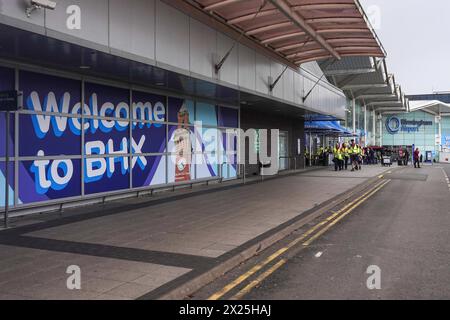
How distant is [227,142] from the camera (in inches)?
765

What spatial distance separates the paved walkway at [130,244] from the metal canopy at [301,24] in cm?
525

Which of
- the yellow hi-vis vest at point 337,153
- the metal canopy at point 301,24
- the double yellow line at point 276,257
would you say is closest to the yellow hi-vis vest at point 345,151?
the yellow hi-vis vest at point 337,153

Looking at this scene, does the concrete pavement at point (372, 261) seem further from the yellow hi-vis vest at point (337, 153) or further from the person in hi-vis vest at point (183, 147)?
the yellow hi-vis vest at point (337, 153)

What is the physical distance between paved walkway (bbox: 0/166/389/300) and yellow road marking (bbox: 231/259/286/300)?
26.6 inches

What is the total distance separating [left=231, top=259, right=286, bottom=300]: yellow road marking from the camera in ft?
17.0

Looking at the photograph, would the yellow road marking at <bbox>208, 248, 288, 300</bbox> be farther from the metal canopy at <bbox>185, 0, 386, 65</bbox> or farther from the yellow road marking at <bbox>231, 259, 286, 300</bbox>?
the metal canopy at <bbox>185, 0, 386, 65</bbox>

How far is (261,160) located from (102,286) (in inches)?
721

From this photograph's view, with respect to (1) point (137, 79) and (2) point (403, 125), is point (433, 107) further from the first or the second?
(1) point (137, 79)

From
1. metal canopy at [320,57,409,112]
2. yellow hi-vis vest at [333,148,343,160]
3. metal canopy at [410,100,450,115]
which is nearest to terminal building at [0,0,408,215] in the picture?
yellow hi-vis vest at [333,148,343,160]

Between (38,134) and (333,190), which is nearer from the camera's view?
(38,134)

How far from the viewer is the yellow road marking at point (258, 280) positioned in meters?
5.20
